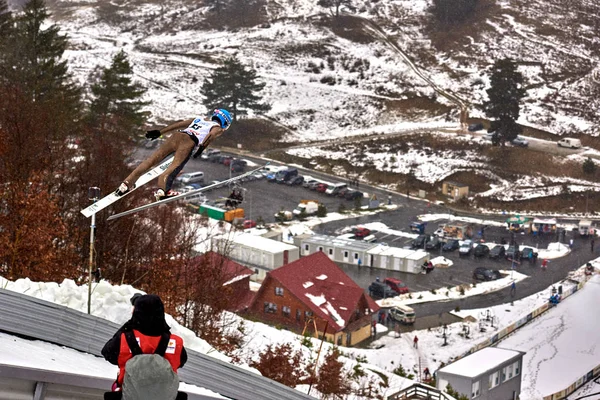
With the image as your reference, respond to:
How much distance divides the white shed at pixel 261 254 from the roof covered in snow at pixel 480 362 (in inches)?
524

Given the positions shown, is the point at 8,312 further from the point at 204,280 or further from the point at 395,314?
the point at 395,314

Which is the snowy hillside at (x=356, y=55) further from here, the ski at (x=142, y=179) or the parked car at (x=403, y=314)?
the ski at (x=142, y=179)

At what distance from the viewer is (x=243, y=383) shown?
29.1 ft

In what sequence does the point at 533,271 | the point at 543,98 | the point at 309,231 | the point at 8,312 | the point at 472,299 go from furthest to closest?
1. the point at 543,98
2. the point at 309,231
3. the point at 533,271
4. the point at 472,299
5. the point at 8,312

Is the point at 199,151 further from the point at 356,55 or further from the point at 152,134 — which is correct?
the point at 356,55

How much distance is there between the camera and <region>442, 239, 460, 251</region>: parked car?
1646 inches

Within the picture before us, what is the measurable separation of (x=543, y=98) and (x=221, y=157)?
3223 centimetres

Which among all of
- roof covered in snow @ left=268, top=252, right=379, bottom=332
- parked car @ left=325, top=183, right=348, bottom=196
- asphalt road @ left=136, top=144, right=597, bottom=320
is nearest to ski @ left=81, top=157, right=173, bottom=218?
roof covered in snow @ left=268, top=252, right=379, bottom=332

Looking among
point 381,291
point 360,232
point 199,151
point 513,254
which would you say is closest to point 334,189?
point 360,232

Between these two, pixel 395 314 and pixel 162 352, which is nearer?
pixel 162 352

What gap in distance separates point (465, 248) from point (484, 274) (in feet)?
13.0

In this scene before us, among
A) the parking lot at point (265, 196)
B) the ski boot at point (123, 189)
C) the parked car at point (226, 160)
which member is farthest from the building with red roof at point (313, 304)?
the parked car at point (226, 160)

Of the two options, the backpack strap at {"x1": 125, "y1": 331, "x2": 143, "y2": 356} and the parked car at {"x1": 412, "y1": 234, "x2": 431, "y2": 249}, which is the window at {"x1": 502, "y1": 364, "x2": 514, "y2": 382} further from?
the backpack strap at {"x1": 125, "y1": 331, "x2": 143, "y2": 356}

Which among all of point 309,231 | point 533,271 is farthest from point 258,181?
point 533,271
